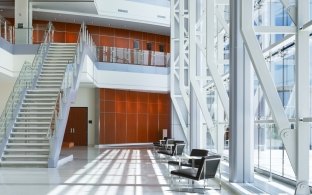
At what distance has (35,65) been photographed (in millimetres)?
23719

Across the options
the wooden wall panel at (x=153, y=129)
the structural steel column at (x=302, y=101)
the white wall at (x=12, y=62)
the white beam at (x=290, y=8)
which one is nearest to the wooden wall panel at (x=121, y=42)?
the wooden wall panel at (x=153, y=129)

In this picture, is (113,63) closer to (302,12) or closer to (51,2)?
(51,2)

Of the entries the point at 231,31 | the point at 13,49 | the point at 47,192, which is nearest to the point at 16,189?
the point at 47,192

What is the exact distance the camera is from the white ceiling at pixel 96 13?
103 ft

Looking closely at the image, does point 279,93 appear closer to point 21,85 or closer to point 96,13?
point 21,85

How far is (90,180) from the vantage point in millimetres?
14320

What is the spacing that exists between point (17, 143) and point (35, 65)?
566 cm

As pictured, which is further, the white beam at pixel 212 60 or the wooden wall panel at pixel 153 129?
the wooden wall panel at pixel 153 129

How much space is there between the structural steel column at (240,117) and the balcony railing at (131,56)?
65.5 feet

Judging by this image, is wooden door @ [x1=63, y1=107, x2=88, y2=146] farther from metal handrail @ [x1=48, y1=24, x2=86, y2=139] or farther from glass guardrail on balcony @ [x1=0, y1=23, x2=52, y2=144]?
metal handrail @ [x1=48, y1=24, x2=86, y2=139]

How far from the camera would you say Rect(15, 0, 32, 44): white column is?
1043 inches

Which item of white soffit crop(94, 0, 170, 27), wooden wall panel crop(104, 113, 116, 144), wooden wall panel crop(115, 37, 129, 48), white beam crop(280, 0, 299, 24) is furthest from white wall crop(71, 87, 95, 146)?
white beam crop(280, 0, 299, 24)

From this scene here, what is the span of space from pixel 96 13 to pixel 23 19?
593 cm

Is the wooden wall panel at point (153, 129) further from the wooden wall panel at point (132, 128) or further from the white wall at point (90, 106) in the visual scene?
the white wall at point (90, 106)
